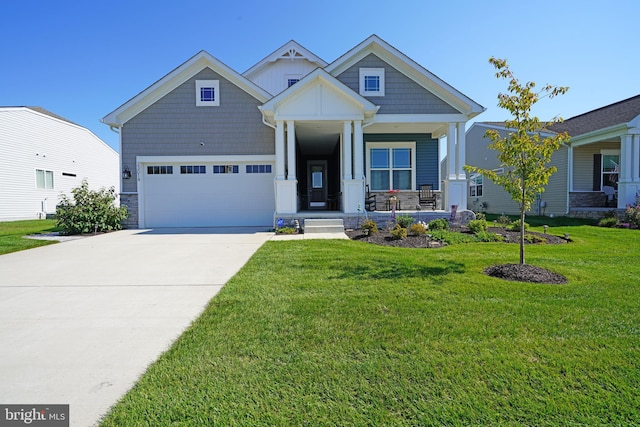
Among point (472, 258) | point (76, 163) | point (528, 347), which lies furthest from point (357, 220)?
point (76, 163)

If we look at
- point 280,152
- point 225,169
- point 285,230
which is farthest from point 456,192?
point 225,169

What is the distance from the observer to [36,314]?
3.63m

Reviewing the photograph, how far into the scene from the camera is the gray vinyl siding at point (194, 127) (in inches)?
483

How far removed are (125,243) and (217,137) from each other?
5473 millimetres

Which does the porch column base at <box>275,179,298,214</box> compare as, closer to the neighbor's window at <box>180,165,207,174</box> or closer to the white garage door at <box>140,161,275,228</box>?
the white garage door at <box>140,161,275,228</box>

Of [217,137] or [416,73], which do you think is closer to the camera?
[416,73]

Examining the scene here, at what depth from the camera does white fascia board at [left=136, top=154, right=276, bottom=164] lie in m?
12.3

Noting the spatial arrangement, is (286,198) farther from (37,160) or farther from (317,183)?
(37,160)

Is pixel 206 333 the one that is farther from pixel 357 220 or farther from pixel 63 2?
pixel 63 2

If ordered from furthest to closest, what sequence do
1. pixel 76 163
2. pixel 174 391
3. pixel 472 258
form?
pixel 76 163 < pixel 472 258 < pixel 174 391

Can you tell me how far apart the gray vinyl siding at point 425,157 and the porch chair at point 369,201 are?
2.15 meters

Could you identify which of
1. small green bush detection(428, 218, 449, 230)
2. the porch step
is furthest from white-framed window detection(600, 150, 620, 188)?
the porch step

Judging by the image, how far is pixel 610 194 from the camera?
1444 centimetres

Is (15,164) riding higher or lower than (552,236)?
higher
